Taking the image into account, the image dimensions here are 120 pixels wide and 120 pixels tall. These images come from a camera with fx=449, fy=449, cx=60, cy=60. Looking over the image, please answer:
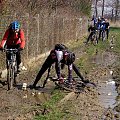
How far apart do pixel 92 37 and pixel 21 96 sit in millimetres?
21228

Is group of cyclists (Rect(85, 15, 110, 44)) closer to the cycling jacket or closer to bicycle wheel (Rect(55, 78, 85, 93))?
bicycle wheel (Rect(55, 78, 85, 93))

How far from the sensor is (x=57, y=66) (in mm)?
12125

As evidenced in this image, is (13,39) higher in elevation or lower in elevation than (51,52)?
higher

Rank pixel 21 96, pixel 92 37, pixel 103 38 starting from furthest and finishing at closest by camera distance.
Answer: pixel 103 38, pixel 92 37, pixel 21 96

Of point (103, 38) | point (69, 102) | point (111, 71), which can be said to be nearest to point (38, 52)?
point (111, 71)

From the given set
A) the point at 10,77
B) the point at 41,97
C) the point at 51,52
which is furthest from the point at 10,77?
the point at 51,52

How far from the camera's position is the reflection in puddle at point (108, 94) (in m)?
11.8

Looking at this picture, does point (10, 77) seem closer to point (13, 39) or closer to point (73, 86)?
point (13, 39)

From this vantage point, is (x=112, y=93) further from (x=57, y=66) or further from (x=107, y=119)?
(x=107, y=119)

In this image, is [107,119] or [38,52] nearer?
[107,119]

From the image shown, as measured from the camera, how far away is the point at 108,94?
43.1 feet

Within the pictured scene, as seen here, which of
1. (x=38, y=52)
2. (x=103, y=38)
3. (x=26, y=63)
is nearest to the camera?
(x=26, y=63)

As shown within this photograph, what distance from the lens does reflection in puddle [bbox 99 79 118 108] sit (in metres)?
11.8

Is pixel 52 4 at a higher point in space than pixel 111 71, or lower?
higher
